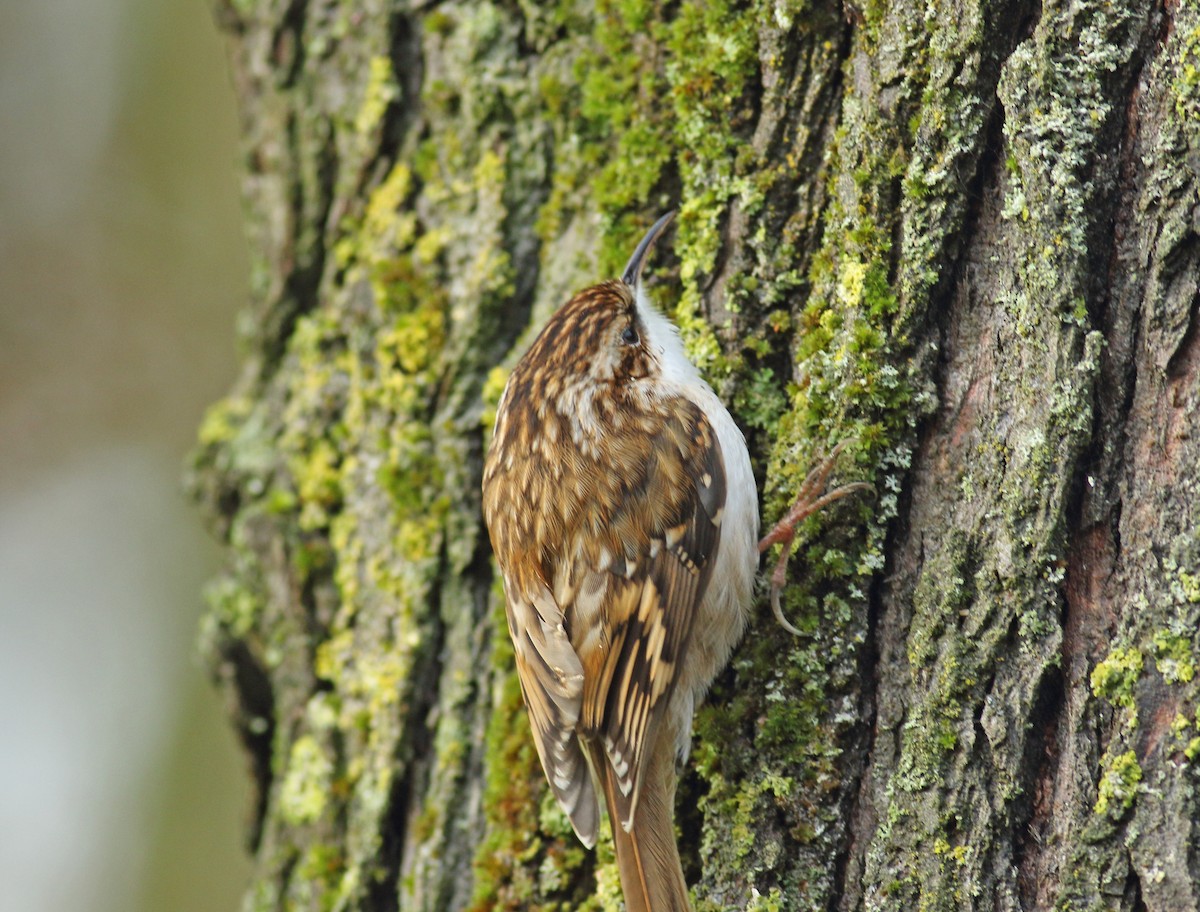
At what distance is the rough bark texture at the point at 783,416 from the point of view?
1.57 m

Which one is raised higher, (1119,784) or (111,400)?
(111,400)

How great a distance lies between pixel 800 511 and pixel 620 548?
1.18ft

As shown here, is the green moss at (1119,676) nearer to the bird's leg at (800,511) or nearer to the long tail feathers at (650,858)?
the bird's leg at (800,511)

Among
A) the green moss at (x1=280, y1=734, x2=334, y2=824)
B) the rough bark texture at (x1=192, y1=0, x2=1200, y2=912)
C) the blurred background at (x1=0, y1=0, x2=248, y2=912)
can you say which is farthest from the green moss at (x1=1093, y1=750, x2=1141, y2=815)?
the blurred background at (x1=0, y1=0, x2=248, y2=912)

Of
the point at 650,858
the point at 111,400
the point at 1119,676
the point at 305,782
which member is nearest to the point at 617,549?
the point at 650,858

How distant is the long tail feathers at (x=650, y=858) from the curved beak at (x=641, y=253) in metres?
0.92

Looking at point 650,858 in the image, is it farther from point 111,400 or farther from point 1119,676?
point 111,400

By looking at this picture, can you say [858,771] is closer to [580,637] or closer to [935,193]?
[580,637]

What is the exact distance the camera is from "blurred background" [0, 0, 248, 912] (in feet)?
17.9

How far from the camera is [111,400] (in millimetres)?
5660

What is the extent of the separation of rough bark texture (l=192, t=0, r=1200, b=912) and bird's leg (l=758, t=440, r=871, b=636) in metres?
0.03

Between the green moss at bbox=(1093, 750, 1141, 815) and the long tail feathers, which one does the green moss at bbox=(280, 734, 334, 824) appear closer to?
the long tail feathers

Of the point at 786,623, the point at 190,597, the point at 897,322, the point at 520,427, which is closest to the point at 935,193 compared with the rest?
the point at 897,322

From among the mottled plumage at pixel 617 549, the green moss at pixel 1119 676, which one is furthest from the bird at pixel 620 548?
the green moss at pixel 1119 676
